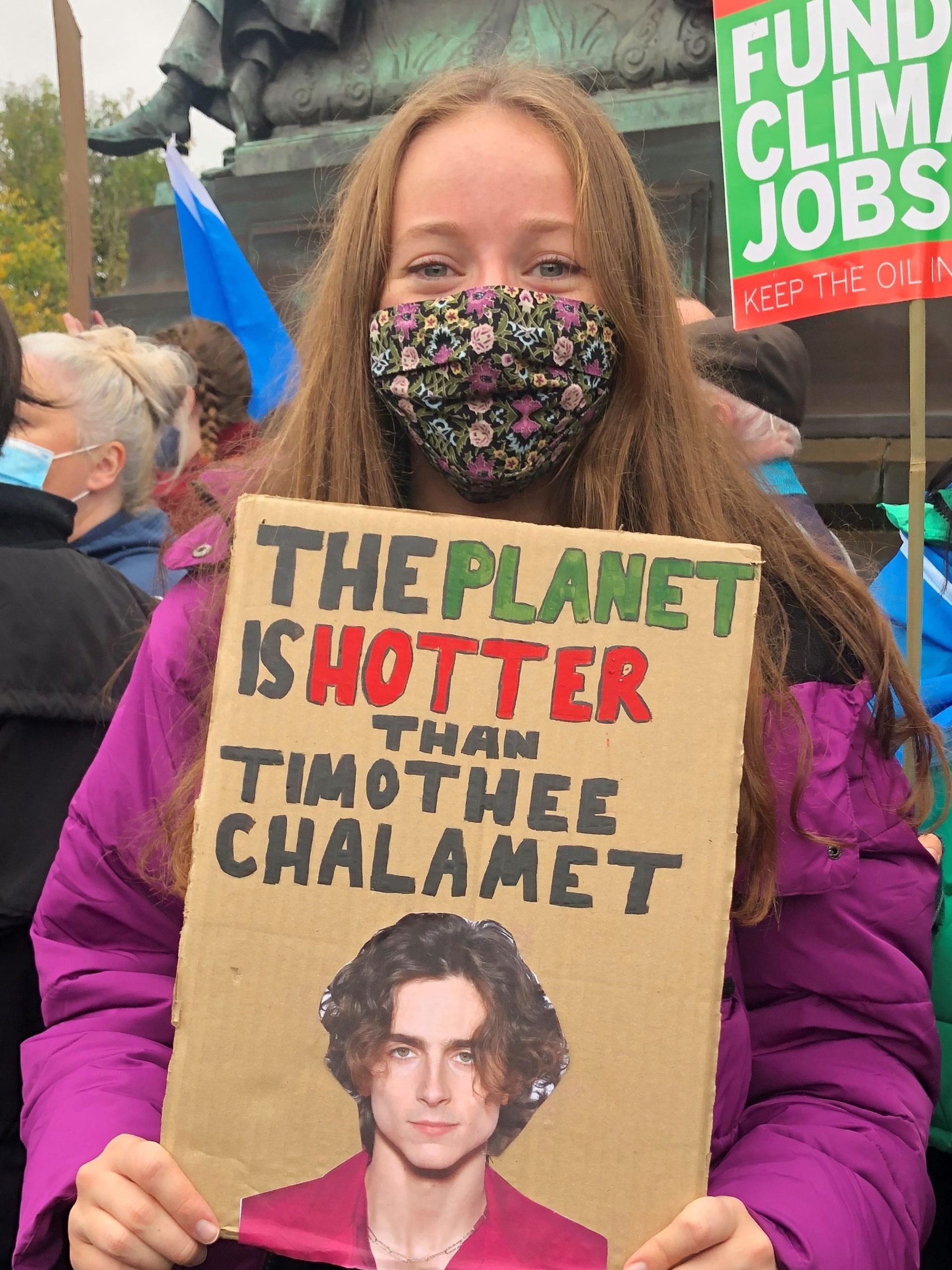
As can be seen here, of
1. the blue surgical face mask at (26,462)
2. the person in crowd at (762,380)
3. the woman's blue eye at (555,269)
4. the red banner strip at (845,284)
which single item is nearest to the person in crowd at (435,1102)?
the woman's blue eye at (555,269)

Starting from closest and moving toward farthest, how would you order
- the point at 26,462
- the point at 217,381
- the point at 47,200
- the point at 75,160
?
the point at 26,462 < the point at 217,381 < the point at 75,160 < the point at 47,200

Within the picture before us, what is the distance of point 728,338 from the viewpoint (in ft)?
10.6

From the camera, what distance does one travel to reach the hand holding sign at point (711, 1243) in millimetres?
1036

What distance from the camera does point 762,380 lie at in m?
3.17

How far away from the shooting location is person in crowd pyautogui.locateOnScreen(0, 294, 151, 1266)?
1829 mm

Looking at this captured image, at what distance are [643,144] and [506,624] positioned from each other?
6347mm

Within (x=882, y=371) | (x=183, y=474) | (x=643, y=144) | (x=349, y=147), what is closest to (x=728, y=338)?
(x=183, y=474)

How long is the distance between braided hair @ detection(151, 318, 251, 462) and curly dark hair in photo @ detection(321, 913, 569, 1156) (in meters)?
3.01

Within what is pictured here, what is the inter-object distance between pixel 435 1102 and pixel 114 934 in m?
0.47

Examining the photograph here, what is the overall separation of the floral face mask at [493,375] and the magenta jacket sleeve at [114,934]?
339mm

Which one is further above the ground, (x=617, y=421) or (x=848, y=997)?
(x=617, y=421)

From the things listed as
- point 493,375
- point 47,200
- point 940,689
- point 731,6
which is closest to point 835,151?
point 731,6

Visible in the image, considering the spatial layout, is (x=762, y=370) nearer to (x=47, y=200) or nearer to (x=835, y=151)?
(x=835, y=151)

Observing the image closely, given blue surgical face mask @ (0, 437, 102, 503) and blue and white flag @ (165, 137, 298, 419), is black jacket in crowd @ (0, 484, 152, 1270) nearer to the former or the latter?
blue surgical face mask @ (0, 437, 102, 503)
